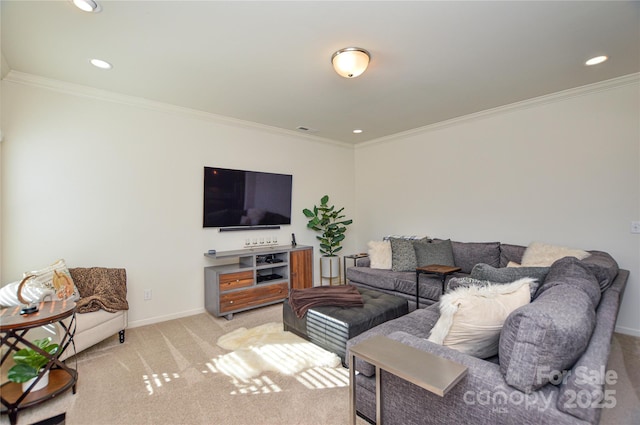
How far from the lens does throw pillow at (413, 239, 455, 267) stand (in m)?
3.84

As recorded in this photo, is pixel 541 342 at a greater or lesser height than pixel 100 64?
lesser

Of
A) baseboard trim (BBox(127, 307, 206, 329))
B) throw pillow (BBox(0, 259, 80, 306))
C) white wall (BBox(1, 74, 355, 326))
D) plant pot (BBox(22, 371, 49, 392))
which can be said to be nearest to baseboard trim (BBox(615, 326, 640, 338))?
white wall (BBox(1, 74, 355, 326))

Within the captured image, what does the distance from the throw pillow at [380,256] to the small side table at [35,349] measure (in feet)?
10.8

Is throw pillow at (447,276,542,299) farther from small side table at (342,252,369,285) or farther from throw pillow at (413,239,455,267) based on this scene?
small side table at (342,252,369,285)

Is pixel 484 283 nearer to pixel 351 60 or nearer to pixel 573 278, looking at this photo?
pixel 573 278

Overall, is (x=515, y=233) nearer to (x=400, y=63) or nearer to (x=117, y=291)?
(x=400, y=63)

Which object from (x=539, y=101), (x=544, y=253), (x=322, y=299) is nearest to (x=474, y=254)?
(x=544, y=253)

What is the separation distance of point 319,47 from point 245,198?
2.40 m

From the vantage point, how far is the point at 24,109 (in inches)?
109

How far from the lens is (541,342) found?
43.2 inches

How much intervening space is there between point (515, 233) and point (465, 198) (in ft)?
2.52

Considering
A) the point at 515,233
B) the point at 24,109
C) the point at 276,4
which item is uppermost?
the point at 276,4

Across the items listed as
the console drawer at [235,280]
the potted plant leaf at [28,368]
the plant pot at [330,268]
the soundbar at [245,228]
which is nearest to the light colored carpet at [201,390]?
the potted plant leaf at [28,368]

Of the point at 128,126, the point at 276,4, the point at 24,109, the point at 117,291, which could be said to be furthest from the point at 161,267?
the point at 276,4
